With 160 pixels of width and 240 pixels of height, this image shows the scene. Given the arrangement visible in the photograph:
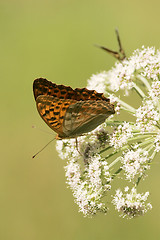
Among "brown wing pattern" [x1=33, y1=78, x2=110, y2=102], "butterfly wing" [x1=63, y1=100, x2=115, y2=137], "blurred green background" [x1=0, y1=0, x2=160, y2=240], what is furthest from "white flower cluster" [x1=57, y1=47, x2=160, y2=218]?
"blurred green background" [x1=0, y1=0, x2=160, y2=240]

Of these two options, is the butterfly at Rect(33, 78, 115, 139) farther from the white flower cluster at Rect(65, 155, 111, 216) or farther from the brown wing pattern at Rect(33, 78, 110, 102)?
the white flower cluster at Rect(65, 155, 111, 216)

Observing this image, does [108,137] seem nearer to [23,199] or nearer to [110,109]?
[110,109]

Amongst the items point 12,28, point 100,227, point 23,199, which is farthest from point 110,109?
point 12,28

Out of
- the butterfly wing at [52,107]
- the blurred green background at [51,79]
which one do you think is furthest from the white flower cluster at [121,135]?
the blurred green background at [51,79]

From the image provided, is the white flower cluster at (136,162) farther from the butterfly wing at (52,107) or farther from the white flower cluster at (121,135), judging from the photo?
the butterfly wing at (52,107)

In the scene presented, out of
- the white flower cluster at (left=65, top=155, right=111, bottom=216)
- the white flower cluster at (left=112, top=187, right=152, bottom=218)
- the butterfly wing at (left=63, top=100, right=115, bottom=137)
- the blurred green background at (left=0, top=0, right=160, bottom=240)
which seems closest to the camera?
the butterfly wing at (left=63, top=100, right=115, bottom=137)

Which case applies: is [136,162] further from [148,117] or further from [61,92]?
[61,92]

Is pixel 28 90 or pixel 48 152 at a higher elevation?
pixel 28 90
